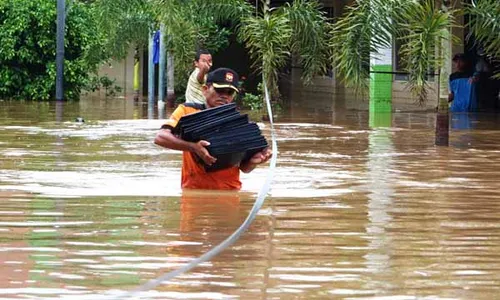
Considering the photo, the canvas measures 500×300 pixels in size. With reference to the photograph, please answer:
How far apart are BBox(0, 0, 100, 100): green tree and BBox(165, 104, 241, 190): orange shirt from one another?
22.6 m

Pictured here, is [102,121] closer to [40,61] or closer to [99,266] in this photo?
[40,61]

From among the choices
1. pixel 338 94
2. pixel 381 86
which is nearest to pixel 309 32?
pixel 381 86

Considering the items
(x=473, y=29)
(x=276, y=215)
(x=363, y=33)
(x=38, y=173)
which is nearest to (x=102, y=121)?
(x=363, y=33)

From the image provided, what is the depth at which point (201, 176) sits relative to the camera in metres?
9.41

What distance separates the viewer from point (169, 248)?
25.3 ft

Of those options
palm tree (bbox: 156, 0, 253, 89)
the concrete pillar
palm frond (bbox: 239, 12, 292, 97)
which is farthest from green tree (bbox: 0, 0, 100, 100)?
palm frond (bbox: 239, 12, 292, 97)

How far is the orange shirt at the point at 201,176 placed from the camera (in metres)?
9.31

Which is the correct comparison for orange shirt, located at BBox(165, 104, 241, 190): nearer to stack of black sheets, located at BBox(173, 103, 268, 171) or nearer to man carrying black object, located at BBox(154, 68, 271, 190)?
man carrying black object, located at BBox(154, 68, 271, 190)

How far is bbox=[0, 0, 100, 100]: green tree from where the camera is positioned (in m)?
32.0

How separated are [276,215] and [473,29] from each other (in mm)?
8876

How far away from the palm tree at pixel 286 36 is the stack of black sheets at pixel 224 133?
1209 centimetres

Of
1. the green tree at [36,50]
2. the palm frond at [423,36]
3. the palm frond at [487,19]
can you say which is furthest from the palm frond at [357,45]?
the green tree at [36,50]

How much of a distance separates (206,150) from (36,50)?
80.9 feet

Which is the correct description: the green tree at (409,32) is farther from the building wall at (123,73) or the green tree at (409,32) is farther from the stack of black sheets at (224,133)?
the building wall at (123,73)
